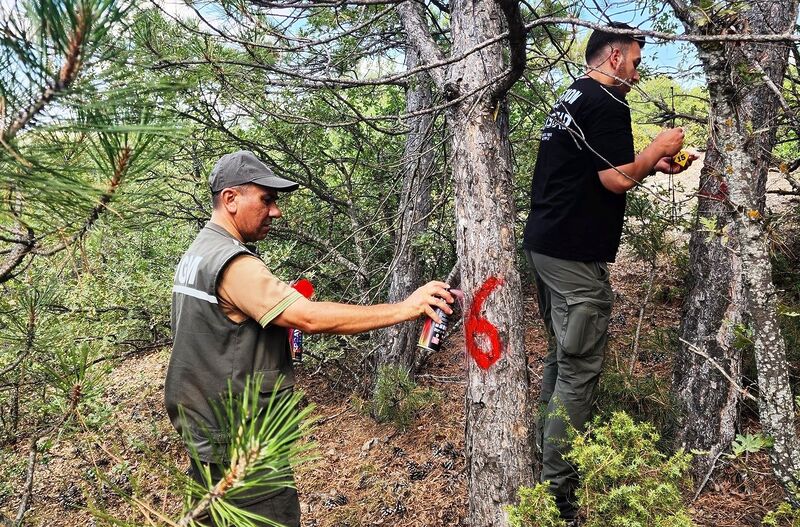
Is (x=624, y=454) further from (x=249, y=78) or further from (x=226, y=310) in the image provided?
(x=249, y=78)

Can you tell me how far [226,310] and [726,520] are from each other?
9.70ft

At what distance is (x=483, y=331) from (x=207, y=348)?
1310 mm

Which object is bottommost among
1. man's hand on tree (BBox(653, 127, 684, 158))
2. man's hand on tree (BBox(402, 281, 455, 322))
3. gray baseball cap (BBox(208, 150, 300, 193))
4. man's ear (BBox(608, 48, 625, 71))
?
man's hand on tree (BBox(402, 281, 455, 322))

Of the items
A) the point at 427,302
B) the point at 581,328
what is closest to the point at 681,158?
the point at 581,328

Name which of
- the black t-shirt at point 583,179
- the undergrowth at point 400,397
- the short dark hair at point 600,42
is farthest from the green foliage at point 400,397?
the short dark hair at point 600,42

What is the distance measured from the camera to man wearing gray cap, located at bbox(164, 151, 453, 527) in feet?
7.24

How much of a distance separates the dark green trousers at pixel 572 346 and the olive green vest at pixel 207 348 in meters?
1.63

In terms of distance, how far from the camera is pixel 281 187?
96.7 inches

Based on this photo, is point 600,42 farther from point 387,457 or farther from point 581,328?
point 387,457

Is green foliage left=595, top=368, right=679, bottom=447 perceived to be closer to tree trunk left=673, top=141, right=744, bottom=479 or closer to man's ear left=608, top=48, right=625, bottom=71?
tree trunk left=673, top=141, right=744, bottom=479

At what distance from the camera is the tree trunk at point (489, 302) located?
267cm

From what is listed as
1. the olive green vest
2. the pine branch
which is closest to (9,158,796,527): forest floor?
the olive green vest

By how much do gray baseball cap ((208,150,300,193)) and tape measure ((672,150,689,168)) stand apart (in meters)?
2.01

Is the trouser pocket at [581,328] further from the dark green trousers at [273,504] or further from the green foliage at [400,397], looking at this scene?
the green foliage at [400,397]
